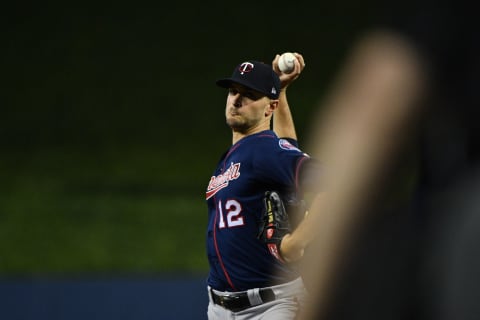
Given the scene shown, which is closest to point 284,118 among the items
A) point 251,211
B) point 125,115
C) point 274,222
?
point 251,211

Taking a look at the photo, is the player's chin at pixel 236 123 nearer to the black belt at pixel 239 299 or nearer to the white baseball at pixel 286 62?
the white baseball at pixel 286 62

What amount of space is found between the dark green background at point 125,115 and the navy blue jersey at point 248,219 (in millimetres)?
5023

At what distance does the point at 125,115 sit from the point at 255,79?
23.1ft

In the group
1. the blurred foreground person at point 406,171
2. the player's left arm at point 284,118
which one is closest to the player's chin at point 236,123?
the player's left arm at point 284,118

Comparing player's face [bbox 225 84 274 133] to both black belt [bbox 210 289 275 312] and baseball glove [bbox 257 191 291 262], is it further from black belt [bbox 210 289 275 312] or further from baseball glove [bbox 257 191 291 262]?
black belt [bbox 210 289 275 312]

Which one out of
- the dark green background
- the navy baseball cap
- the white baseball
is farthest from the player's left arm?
the dark green background

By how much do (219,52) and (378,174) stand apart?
34.6 feet

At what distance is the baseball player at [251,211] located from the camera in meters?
3.40

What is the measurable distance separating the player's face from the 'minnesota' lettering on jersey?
20 centimetres

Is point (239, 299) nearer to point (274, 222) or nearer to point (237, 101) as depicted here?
point (274, 222)

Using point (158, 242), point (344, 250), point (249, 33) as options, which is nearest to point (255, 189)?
point (344, 250)

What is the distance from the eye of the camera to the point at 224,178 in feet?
11.8

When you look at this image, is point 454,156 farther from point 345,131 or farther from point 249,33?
point 249,33

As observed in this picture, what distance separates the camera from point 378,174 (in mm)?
1060
